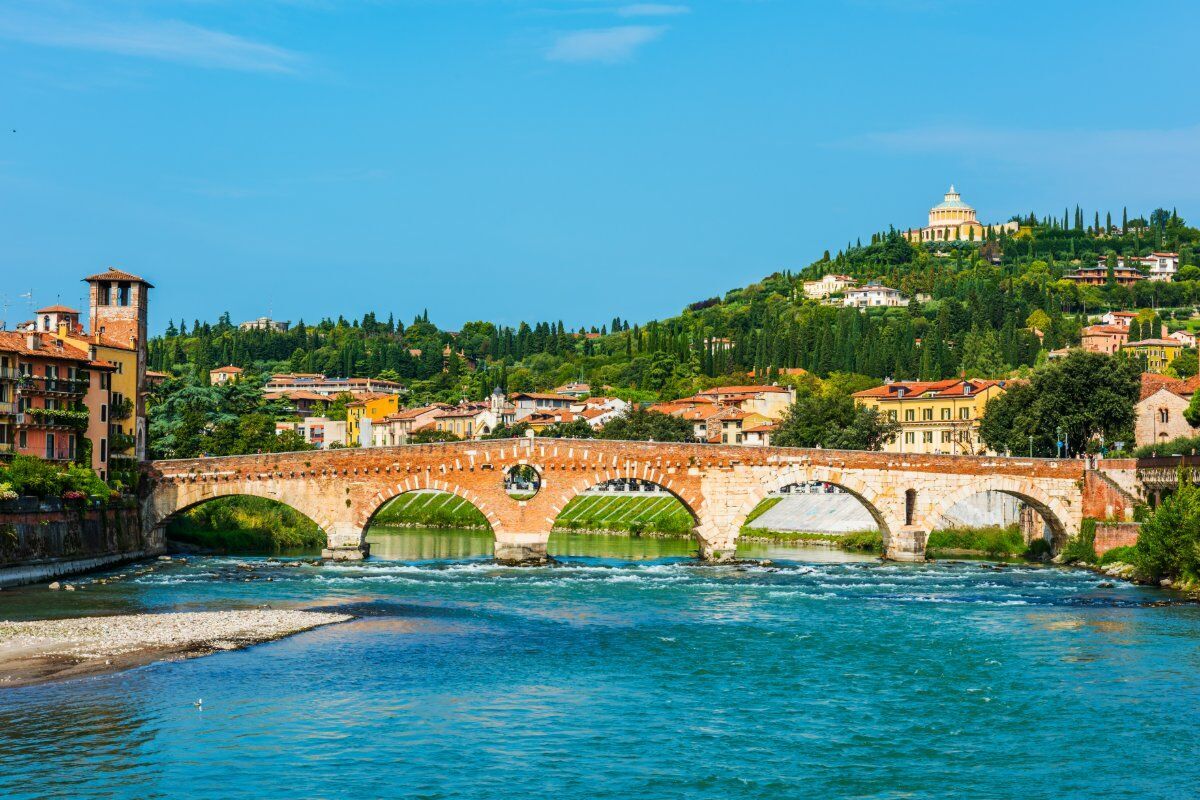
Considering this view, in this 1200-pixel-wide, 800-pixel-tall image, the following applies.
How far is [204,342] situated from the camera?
188 m

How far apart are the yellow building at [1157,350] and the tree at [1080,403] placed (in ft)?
221

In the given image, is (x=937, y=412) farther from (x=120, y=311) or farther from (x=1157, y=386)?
(x=120, y=311)

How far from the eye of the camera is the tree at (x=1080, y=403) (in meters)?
69.2

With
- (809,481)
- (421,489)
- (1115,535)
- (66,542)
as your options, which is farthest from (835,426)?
(66,542)

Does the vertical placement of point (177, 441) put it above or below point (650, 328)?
below

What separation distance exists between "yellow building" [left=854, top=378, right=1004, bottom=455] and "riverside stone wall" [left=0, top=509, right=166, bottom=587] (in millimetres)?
61045

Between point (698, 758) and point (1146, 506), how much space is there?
1401 inches

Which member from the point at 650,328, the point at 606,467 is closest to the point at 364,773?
the point at 606,467

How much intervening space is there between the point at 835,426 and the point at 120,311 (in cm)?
4935

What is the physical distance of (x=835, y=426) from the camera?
92312 mm

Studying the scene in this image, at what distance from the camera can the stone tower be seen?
58656 mm

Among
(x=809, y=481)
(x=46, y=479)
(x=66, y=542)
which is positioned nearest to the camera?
(x=46, y=479)

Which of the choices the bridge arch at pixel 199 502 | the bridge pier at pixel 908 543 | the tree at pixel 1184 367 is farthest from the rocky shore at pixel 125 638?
the tree at pixel 1184 367

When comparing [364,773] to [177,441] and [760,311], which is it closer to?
[177,441]
